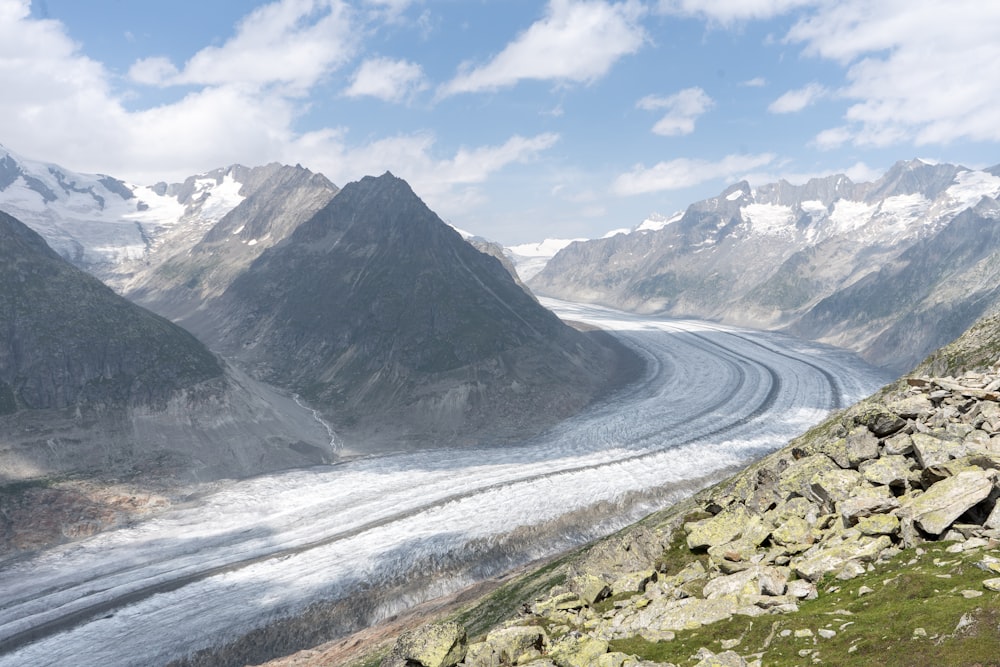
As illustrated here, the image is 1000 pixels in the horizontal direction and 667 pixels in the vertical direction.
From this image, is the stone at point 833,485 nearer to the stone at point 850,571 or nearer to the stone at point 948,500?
the stone at point 948,500

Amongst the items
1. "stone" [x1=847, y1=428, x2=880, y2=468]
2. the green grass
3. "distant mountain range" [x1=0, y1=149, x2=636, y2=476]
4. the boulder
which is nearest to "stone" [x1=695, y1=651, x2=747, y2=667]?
the green grass

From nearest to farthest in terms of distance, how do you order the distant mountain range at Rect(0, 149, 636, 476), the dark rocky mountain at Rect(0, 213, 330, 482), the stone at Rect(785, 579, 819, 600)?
the stone at Rect(785, 579, 819, 600) < the dark rocky mountain at Rect(0, 213, 330, 482) < the distant mountain range at Rect(0, 149, 636, 476)

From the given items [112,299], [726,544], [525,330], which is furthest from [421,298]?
[726,544]

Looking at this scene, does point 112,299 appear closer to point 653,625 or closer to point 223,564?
point 223,564

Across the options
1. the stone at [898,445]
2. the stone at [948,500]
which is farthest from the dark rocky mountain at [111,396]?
the stone at [948,500]

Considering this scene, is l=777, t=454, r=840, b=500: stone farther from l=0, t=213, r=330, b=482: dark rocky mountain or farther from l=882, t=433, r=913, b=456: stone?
l=0, t=213, r=330, b=482: dark rocky mountain

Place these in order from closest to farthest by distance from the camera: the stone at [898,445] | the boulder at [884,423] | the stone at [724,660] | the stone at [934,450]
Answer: the stone at [724,660] < the stone at [934,450] < the stone at [898,445] < the boulder at [884,423]

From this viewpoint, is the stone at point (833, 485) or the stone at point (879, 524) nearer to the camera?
the stone at point (879, 524)

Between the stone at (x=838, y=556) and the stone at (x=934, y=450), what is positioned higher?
the stone at (x=934, y=450)
